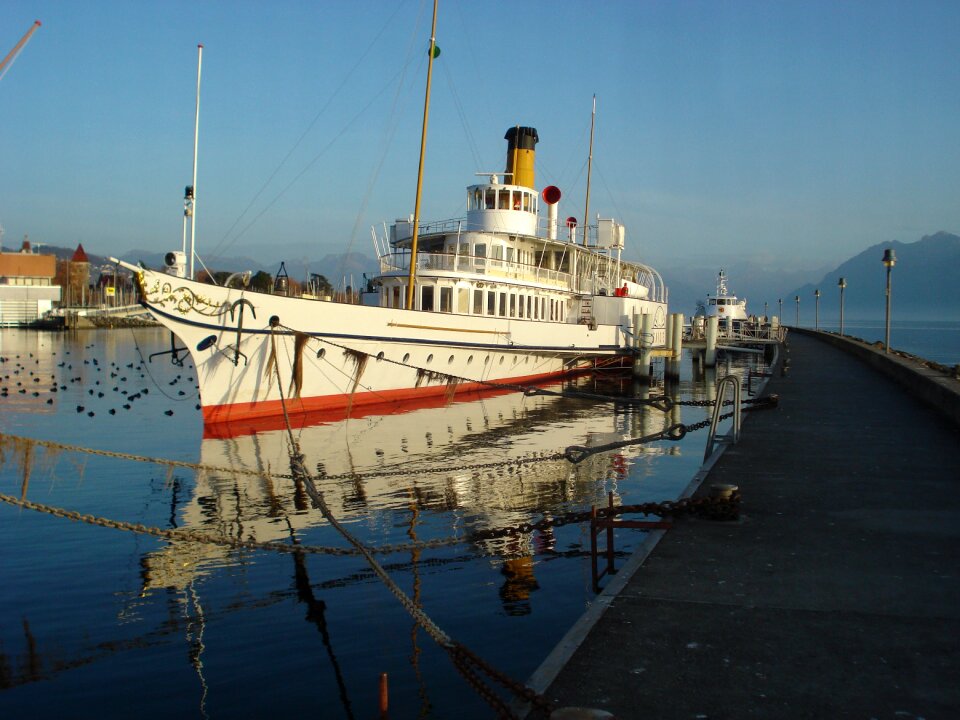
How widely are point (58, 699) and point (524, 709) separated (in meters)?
4.50

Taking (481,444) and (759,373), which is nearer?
(481,444)

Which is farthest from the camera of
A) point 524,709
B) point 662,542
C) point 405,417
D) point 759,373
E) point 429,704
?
point 759,373

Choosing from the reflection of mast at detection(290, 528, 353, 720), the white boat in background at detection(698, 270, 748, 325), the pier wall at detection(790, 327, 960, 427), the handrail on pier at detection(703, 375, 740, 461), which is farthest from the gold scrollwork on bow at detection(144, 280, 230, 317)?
the white boat in background at detection(698, 270, 748, 325)

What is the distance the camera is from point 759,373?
40.7 meters

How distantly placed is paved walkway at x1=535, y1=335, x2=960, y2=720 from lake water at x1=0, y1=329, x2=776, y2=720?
1724mm

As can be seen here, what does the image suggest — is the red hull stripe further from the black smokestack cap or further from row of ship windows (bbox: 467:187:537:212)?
the black smokestack cap

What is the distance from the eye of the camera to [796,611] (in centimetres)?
589

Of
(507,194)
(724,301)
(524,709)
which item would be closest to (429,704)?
(524,709)

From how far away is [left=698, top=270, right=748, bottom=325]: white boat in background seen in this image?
6825cm

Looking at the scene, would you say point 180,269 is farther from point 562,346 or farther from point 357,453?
point 562,346

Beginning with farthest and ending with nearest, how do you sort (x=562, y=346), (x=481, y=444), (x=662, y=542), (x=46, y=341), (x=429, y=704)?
1. (x=46, y=341)
2. (x=562, y=346)
3. (x=481, y=444)
4. (x=662, y=542)
5. (x=429, y=704)

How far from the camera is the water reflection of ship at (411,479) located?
37.5ft

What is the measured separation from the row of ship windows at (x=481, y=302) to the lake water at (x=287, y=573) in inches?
363

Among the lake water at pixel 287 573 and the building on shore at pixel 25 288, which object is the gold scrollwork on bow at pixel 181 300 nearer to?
the lake water at pixel 287 573
